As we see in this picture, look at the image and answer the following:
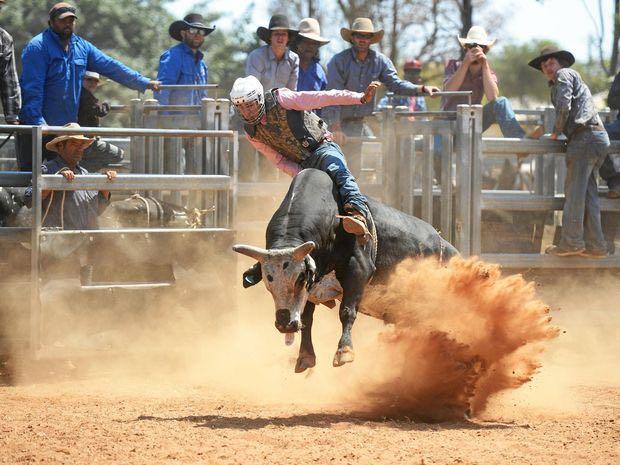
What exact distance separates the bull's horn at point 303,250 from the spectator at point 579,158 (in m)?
4.39

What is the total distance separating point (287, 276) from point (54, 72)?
3751 mm

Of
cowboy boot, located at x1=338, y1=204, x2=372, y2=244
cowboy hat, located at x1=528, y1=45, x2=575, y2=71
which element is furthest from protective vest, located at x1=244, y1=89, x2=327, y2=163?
cowboy hat, located at x1=528, y1=45, x2=575, y2=71

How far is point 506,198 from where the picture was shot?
35.2 ft

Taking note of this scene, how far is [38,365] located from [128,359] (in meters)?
0.76

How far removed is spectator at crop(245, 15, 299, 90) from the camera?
11.1 meters

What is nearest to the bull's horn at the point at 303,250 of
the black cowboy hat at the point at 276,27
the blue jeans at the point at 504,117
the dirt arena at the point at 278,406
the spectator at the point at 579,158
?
the dirt arena at the point at 278,406

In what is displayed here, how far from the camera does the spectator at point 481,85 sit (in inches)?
442

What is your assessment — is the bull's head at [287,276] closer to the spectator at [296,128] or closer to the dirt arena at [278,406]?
the dirt arena at [278,406]

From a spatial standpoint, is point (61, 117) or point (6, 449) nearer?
point (6, 449)

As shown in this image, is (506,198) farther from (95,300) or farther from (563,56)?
(95,300)

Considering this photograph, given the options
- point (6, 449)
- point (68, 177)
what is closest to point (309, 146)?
point (68, 177)

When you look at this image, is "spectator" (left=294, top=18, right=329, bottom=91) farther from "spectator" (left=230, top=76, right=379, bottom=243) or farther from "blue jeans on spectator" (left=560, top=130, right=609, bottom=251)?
"spectator" (left=230, top=76, right=379, bottom=243)

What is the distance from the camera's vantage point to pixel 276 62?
438 inches

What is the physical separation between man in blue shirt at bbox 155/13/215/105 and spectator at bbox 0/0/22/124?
7.73 ft
